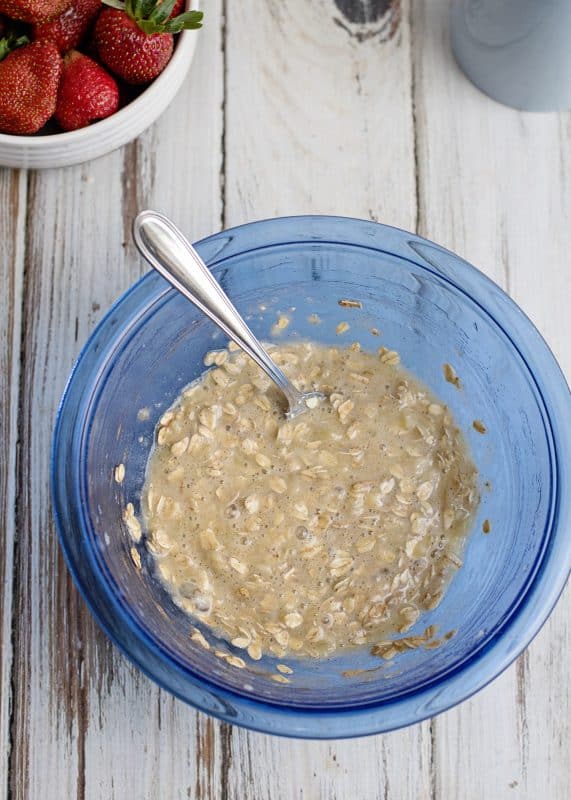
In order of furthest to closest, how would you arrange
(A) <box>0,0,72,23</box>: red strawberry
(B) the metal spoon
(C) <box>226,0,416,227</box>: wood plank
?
(C) <box>226,0,416,227</box>: wood plank, (A) <box>0,0,72,23</box>: red strawberry, (B) the metal spoon

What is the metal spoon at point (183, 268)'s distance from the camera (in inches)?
40.3

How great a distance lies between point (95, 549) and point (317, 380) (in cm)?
36

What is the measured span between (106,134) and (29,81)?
0.11 m

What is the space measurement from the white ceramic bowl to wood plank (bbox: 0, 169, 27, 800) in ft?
0.19

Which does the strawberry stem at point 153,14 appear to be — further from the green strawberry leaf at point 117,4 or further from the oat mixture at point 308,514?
the oat mixture at point 308,514

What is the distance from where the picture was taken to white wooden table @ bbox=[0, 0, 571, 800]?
4.14 ft

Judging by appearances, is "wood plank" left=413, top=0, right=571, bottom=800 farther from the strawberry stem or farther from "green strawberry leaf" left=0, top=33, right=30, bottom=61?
"green strawberry leaf" left=0, top=33, right=30, bottom=61

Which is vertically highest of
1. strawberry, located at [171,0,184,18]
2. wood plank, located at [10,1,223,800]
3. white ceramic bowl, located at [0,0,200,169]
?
strawberry, located at [171,0,184,18]

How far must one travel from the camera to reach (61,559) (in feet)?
4.19

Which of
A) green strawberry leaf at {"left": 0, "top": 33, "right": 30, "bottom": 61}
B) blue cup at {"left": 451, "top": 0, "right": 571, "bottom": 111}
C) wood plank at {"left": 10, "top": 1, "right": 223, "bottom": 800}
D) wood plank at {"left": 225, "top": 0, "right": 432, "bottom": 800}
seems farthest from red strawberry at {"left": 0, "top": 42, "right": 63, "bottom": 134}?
blue cup at {"left": 451, "top": 0, "right": 571, "bottom": 111}

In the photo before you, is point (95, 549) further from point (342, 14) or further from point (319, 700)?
point (342, 14)

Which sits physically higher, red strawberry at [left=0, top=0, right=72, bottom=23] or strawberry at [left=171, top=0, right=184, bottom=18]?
strawberry at [left=171, top=0, right=184, bottom=18]

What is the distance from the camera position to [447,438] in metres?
1.28

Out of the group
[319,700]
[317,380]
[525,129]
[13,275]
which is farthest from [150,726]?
[525,129]
